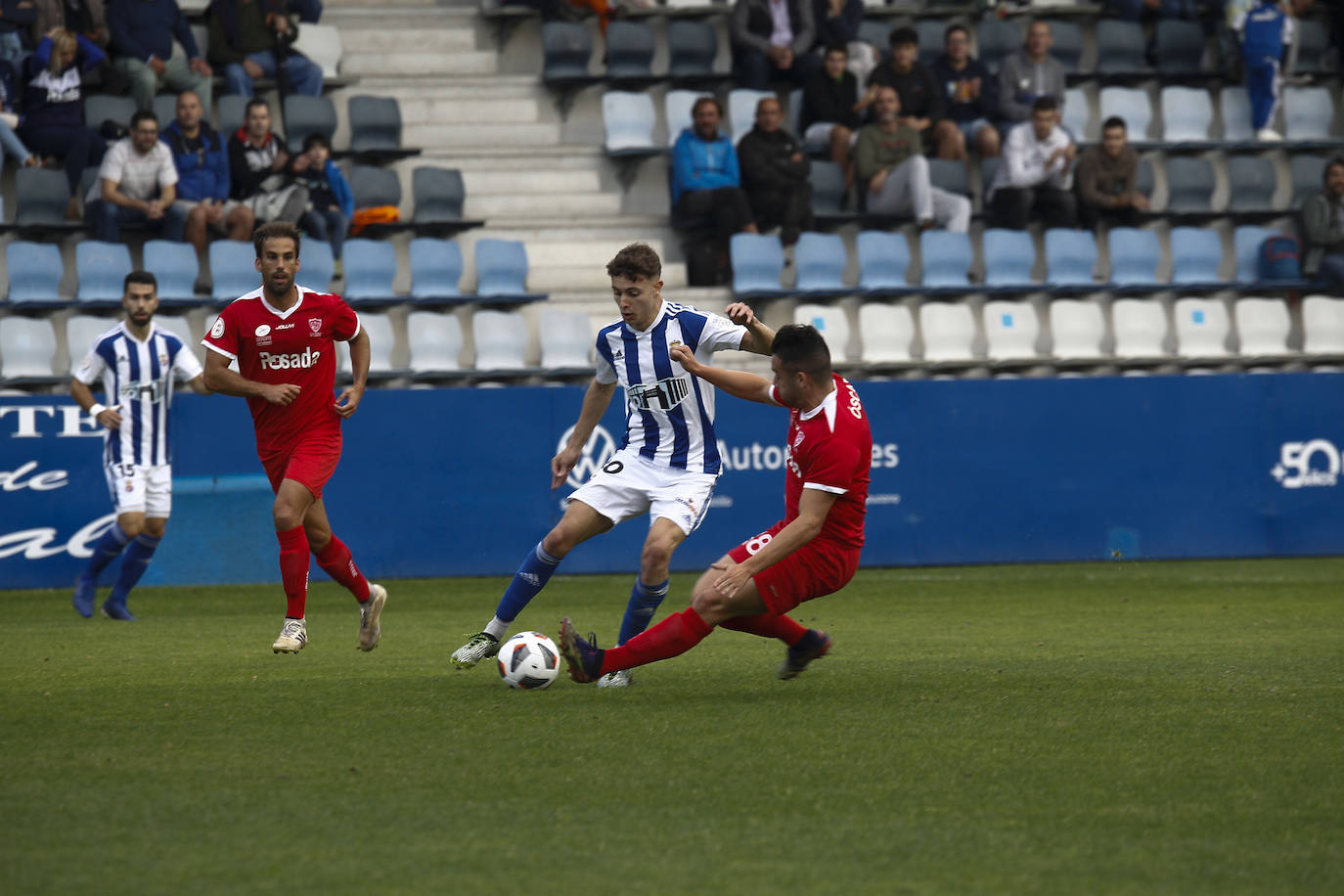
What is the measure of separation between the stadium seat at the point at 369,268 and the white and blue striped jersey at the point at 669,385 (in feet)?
27.9

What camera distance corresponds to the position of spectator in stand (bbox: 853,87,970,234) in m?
16.9

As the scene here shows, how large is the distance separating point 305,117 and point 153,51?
1.59 metres

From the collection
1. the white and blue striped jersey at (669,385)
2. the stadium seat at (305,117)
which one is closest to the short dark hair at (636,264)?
the white and blue striped jersey at (669,385)

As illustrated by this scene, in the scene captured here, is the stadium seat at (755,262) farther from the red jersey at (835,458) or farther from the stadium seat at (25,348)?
the red jersey at (835,458)

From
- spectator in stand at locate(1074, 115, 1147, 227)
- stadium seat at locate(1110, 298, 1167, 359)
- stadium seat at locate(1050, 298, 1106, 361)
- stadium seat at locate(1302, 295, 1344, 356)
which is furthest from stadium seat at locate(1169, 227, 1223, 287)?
stadium seat at locate(1050, 298, 1106, 361)

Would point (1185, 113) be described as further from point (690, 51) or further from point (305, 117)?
point (305, 117)

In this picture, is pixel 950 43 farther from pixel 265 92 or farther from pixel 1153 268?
pixel 265 92

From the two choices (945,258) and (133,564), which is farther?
(945,258)

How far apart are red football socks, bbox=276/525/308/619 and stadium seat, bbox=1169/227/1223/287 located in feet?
40.9

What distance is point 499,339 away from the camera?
15.4 meters

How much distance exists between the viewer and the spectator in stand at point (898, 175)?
16.9 metres

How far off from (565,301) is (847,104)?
12.7 feet

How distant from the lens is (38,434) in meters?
12.6

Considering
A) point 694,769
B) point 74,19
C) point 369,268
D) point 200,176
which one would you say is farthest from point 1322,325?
point 694,769
